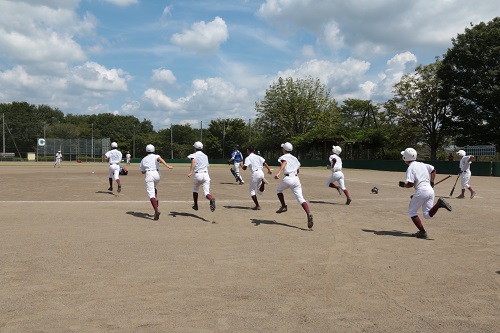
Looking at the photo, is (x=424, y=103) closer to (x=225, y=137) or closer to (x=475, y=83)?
(x=475, y=83)

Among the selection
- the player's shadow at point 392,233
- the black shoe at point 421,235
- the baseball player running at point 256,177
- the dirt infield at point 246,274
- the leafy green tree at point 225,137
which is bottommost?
the dirt infield at point 246,274

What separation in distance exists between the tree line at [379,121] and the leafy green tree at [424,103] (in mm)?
110

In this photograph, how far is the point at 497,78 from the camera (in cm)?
4144

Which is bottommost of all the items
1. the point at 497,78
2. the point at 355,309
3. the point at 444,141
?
the point at 355,309

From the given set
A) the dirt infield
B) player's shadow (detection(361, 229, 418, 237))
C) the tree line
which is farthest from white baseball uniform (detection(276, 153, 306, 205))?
the tree line

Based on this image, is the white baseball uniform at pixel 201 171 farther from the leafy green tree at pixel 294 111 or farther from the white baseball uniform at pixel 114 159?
the leafy green tree at pixel 294 111

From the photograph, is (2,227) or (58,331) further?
(2,227)

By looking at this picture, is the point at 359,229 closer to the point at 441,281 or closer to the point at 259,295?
the point at 441,281

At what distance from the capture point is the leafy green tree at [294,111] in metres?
71.1

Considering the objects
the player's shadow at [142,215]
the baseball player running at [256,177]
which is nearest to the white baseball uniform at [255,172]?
the baseball player running at [256,177]

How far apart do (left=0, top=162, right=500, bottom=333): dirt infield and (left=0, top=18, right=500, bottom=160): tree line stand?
37.9 meters

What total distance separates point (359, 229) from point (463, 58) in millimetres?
41734

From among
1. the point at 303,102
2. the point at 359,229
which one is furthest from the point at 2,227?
the point at 303,102

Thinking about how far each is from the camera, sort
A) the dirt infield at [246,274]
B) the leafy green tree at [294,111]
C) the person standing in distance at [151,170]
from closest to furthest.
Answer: the dirt infield at [246,274] → the person standing in distance at [151,170] → the leafy green tree at [294,111]
